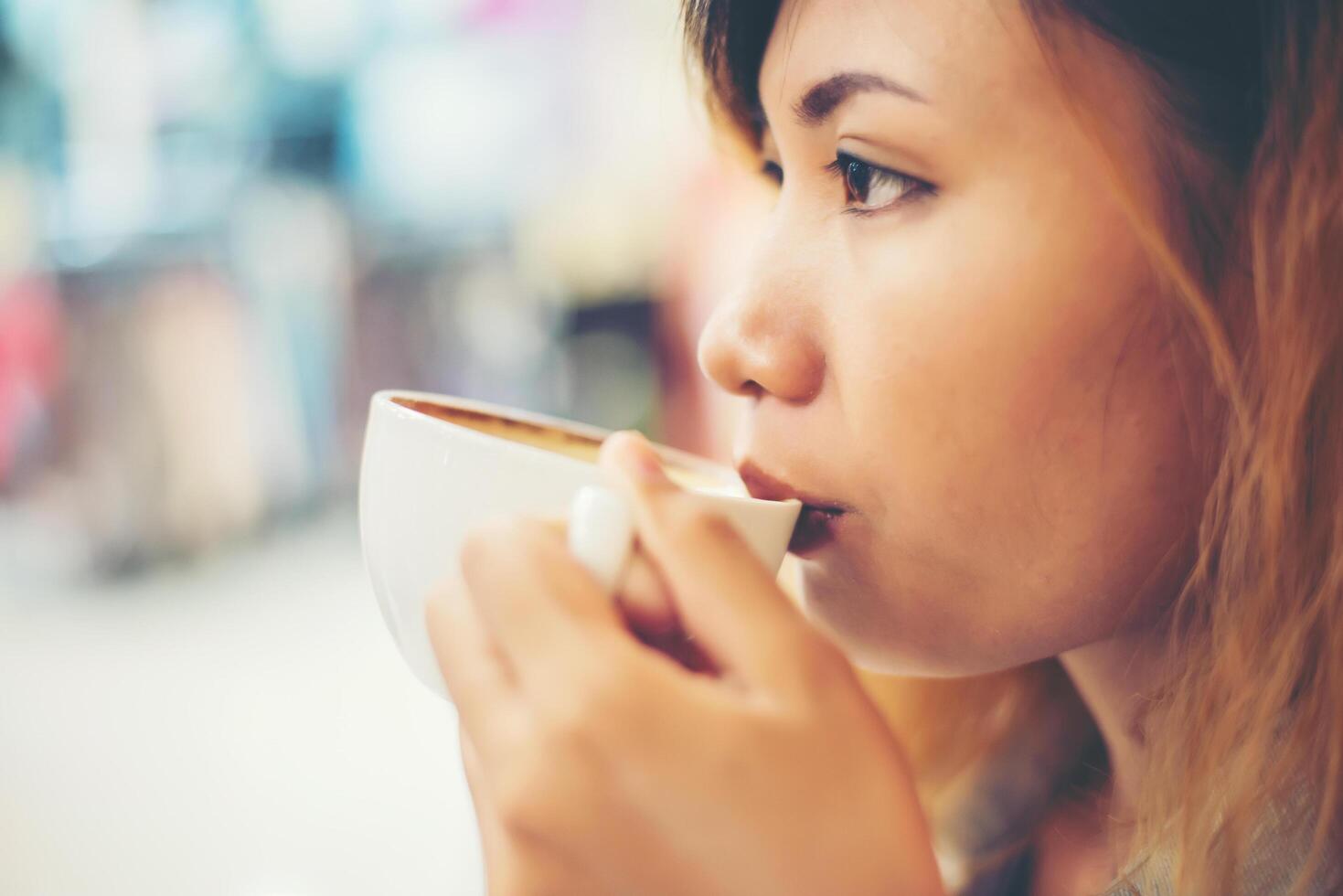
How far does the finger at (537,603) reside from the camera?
0.39 meters

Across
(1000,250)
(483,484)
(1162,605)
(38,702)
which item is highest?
(1000,250)

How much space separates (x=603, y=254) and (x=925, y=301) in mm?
2557

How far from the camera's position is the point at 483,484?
45cm

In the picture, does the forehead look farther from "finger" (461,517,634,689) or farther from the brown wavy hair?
"finger" (461,517,634,689)

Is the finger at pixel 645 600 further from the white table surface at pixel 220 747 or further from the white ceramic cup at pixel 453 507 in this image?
the white table surface at pixel 220 747

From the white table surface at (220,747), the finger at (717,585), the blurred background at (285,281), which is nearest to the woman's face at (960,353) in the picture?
the finger at (717,585)

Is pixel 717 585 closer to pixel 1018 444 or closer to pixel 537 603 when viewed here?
pixel 537 603

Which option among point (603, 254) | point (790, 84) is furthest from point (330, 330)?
point (790, 84)

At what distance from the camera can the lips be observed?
0.56 meters

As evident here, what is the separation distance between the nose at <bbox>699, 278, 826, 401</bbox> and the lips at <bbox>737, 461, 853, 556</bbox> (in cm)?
5

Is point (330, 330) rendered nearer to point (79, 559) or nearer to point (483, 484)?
point (79, 559)

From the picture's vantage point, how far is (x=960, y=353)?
0.52 m

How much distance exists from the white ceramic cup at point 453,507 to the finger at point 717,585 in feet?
0.04

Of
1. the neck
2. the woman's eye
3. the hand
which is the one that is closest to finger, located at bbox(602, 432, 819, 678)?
the hand
